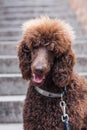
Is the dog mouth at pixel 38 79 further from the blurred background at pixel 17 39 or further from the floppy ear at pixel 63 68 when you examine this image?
the blurred background at pixel 17 39

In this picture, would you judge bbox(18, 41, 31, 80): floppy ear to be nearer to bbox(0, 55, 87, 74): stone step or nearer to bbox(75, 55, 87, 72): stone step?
bbox(0, 55, 87, 74): stone step

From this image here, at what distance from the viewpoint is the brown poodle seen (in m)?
3.61

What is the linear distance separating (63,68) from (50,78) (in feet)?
0.53

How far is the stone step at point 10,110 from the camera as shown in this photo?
→ 5332 mm

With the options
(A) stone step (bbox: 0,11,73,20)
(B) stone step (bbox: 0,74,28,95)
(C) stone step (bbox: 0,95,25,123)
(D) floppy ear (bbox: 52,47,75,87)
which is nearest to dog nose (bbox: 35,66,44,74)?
(D) floppy ear (bbox: 52,47,75,87)

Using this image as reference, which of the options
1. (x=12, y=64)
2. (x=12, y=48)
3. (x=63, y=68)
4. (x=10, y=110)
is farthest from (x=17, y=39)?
(x=63, y=68)

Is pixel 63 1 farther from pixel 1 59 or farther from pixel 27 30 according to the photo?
pixel 27 30

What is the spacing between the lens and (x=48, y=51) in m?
3.63

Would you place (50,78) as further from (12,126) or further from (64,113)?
(12,126)

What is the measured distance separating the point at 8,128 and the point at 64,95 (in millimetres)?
1497

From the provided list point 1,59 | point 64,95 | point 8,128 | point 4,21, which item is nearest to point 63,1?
point 4,21

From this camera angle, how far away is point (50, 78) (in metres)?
3.77

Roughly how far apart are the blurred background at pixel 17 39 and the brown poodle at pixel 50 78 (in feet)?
4.52

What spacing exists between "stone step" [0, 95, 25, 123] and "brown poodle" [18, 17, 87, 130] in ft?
4.74
